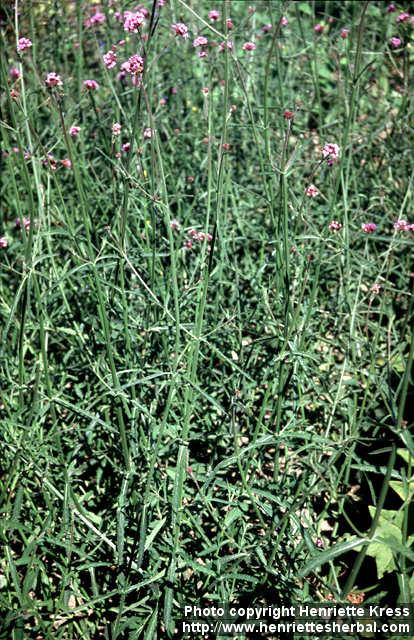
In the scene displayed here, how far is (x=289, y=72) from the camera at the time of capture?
13.1 ft

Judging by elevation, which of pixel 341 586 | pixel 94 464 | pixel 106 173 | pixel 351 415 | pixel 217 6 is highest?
Result: pixel 217 6

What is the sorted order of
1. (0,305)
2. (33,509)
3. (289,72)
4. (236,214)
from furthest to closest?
1. (289,72)
2. (236,214)
3. (0,305)
4. (33,509)

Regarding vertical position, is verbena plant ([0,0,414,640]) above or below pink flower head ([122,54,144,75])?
below

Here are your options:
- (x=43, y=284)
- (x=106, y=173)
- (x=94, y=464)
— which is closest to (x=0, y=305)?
(x=43, y=284)

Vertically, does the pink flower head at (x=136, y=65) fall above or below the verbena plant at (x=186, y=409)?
above

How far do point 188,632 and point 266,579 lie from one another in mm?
262

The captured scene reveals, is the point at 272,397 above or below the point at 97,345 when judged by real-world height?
below

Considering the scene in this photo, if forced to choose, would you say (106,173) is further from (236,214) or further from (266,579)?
(266,579)

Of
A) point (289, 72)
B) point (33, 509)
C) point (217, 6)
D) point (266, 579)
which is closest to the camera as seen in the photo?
point (266, 579)

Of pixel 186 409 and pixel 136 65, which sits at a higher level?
pixel 136 65

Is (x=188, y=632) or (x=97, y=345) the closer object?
(x=188, y=632)

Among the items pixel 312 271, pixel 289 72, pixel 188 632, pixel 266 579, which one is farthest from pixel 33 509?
pixel 289 72

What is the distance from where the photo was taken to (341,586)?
7.03 ft

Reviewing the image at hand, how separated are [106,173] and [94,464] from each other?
56.3 inches
